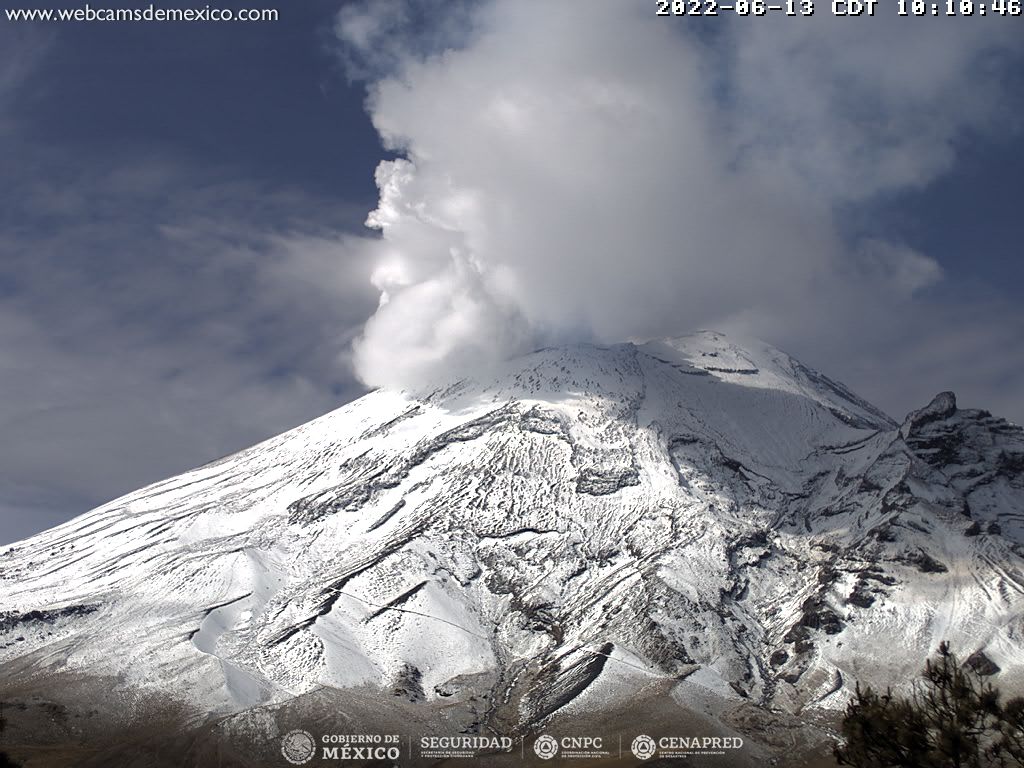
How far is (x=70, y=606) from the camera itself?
186000 mm

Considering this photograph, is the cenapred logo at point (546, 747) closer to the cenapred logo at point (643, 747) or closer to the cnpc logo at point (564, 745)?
the cnpc logo at point (564, 745)

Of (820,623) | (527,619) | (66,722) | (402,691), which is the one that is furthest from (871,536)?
(66,722)

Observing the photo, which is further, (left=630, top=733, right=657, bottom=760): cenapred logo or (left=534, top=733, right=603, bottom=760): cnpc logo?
(left=534, top=733, right=603, bottom=760): cnpc logo

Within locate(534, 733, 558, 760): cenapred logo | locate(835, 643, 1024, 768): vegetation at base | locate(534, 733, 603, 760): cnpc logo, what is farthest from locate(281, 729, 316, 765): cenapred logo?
locate(835, 643, 1024, 768): vegetation at base

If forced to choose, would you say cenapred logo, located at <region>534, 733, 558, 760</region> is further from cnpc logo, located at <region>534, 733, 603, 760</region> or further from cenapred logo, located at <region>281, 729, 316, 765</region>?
cenapred logo, located at <region>281, 729, 316, 765</region>

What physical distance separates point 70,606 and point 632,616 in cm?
10838

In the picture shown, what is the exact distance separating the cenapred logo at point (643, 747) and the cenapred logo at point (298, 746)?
43608 mm

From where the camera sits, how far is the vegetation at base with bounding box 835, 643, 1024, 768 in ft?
102

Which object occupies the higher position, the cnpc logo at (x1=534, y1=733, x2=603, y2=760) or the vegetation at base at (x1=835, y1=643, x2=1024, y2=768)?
the cnpc logo at (x1=534, y1=733, x2=603, y2=760)

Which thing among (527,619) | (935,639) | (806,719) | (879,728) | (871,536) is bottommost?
(879,728)

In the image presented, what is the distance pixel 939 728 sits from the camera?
31812 mm

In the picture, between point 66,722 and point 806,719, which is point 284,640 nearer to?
point 66,722

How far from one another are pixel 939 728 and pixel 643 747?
106 metres

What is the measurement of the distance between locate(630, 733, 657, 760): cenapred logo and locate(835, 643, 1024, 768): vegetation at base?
9864 cm
